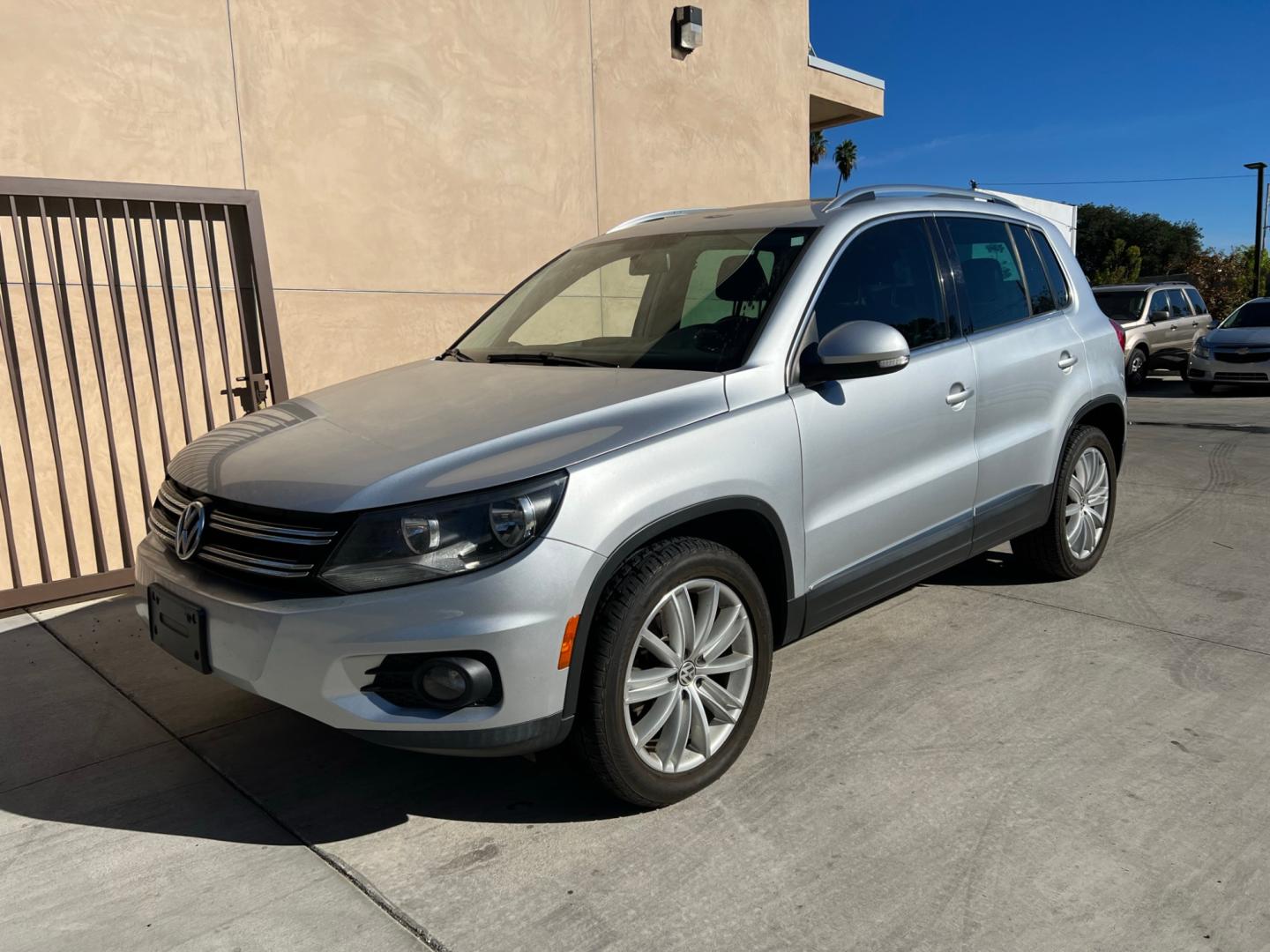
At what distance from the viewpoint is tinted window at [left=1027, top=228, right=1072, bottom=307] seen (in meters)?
4.77

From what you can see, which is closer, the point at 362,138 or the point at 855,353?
the point at 855,353

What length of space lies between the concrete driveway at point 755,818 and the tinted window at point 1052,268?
5.08 ft

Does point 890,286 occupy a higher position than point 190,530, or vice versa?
point 890,286

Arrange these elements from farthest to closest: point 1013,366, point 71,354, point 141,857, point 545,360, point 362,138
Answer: point 362,138 → point 71,354 → point 1013,366 → point 545,360 → point 141,857

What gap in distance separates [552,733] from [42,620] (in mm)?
3553

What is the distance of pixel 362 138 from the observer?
6.45 m

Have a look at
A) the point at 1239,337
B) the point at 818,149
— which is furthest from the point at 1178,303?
the point at 818,149

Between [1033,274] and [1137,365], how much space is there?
13.7m

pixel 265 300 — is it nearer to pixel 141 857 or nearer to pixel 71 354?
pixel 71 354

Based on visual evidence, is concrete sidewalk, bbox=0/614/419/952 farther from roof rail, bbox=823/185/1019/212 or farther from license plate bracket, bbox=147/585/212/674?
roof rail, bbox=823/185/1019/212

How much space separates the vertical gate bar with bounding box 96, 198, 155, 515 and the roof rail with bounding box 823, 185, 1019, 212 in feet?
12.5

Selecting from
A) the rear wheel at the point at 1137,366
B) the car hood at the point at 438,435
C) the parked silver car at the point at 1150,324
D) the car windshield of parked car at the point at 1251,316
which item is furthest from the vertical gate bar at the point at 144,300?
the car windshield of parked car at the point at 1251,316

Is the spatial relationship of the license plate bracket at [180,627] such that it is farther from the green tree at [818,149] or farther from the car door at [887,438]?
the green tree at [818,149]

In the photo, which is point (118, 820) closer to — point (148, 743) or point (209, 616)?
point (148, 743)
